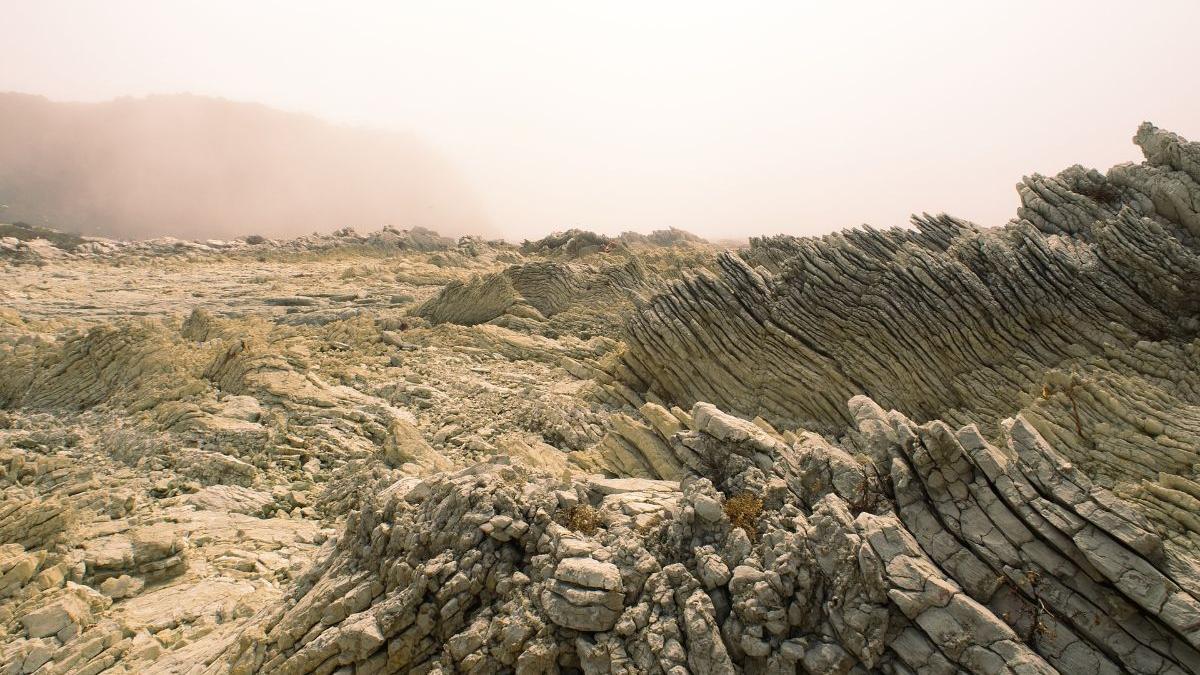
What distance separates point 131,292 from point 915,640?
49.7m

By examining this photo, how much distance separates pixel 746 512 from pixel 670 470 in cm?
417

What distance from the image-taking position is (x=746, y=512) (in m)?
9.30

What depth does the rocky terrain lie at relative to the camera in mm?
7789

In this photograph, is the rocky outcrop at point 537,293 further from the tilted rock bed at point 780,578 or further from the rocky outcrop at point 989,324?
the tilted rock bed at point 780,578

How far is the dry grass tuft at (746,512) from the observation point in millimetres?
9150

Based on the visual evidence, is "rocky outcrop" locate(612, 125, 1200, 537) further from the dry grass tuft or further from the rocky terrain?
the dry grass tuft

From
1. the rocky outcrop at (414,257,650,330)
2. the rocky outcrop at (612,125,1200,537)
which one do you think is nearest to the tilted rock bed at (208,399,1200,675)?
the rocky outcrop at (612,125,1200,537)

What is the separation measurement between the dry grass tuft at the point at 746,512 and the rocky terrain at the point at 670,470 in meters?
0.08

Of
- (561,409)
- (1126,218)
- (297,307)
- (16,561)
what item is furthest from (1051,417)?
(297,307)

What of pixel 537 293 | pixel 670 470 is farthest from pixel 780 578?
pixel 537 293

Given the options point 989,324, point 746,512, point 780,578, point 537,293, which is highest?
point 989,324

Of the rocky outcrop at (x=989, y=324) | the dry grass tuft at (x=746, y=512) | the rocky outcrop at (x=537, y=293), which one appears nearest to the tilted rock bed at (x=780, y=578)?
the dry grass tuft at (x=746, y=512)

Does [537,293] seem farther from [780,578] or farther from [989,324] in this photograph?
[780,578]

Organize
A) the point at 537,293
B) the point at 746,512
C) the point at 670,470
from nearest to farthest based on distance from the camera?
the point at 746,512
the point at 670,470
the point at 537,293
